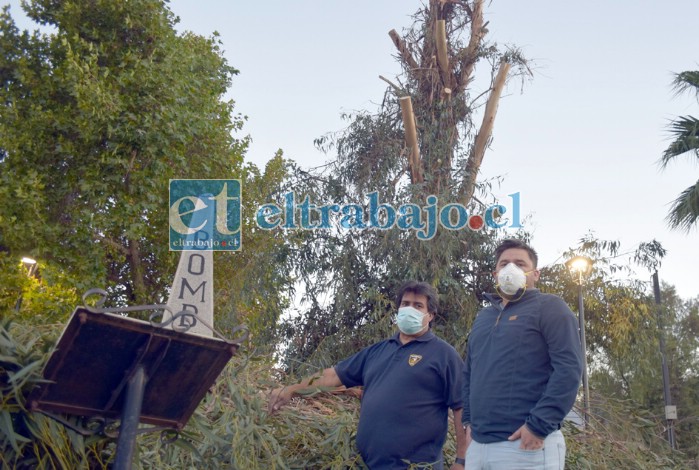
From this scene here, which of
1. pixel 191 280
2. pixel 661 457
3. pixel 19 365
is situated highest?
pixel 191 280

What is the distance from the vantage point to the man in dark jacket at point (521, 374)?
10.9ft

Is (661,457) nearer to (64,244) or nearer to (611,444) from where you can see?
(611,444)

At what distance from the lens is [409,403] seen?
4090mm

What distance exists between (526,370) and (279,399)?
1.37 meters

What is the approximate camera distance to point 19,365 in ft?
8.82

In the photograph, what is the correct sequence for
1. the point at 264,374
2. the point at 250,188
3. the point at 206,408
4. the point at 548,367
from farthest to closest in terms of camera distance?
the point at 250,188
the point at 264,374
the point at 206,408
the point at 548,367

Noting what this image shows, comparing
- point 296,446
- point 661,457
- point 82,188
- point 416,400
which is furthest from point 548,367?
point 82,188

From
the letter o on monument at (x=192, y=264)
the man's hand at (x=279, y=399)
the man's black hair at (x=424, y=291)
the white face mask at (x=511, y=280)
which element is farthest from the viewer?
the man's black hair at (x=424, y=291)

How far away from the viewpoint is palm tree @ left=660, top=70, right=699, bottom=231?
15.5m

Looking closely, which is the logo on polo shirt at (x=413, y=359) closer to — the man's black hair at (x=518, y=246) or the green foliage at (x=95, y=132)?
the man's black hair at (x=518, y=246)

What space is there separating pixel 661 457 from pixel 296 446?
2338 millimetres

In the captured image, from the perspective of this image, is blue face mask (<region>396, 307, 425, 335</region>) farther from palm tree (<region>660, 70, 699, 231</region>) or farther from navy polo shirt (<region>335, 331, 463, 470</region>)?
palm tree (<region>660, 70, 699, 231</region>)

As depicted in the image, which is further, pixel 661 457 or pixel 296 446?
pixel 661 457

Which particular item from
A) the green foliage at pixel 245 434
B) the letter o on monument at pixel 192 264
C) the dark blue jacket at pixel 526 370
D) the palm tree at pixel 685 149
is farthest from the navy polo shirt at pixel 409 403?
the palm tree at pixel 685 149
